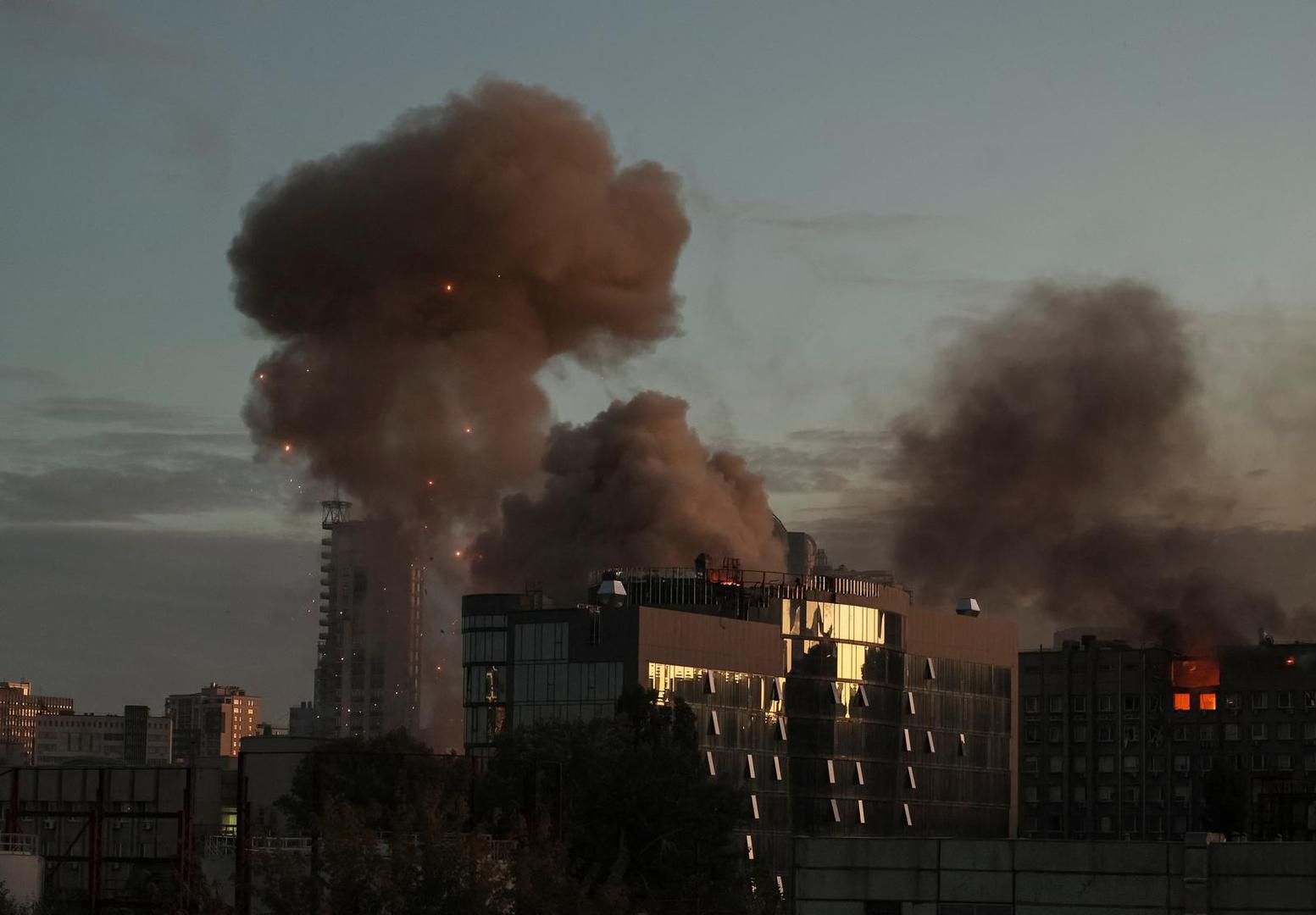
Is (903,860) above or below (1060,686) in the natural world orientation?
below

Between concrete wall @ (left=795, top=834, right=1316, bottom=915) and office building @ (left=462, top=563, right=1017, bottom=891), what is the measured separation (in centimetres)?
5189

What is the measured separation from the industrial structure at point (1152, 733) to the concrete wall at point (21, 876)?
369 feet

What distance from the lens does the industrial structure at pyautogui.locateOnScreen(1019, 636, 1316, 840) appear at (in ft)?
546

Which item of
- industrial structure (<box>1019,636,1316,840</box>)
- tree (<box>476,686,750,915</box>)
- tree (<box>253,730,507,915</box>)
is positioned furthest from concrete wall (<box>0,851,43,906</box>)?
industrial structure (<box>1019,636,1316,840</box>)

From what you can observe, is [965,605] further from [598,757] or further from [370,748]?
[598,757]

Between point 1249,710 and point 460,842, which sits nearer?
point 460,842

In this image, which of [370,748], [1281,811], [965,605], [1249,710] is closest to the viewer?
[1281,811]

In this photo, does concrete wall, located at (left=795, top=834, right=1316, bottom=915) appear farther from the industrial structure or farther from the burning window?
the burning window

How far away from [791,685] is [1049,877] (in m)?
68.5

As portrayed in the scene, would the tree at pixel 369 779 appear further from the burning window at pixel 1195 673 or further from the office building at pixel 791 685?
the burning window at pixel 1195 673

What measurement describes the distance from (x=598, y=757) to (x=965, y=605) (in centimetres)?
5366

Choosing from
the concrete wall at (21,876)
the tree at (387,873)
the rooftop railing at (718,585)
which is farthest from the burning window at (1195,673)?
the tree at (387,873)

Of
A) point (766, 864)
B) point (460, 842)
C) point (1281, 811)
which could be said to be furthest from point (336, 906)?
point (766, 864)

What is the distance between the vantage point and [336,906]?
45438 millimetres
